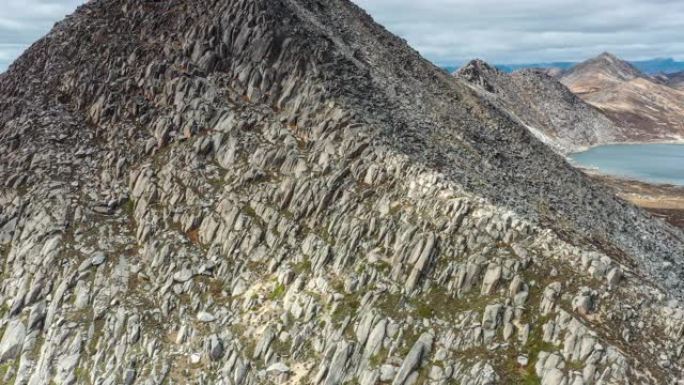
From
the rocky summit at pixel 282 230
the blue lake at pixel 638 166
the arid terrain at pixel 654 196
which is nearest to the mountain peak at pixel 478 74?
the blue lake at pixel 638 166

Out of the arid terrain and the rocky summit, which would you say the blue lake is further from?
the rocky summit

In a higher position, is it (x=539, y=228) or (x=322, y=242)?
(x=539, y=228)

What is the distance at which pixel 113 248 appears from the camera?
1715 inches

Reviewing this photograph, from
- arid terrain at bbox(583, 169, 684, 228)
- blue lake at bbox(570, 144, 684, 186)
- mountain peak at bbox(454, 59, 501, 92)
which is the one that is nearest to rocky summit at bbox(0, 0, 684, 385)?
arid terrain at bbox(583, 169, 684, 228)

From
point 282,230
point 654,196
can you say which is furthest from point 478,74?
point 282,230

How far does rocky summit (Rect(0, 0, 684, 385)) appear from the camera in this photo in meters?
31.8

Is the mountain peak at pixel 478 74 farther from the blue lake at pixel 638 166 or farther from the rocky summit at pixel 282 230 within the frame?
the rocky summit at pixel 282 230

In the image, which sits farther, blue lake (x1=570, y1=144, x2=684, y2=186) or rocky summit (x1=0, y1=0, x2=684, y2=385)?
blue lake (x1=570, y1=144, x2=684, y2=186)

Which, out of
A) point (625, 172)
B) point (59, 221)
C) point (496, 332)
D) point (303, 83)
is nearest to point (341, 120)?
point (303, 83)

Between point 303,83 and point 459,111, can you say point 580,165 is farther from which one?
point 303,83

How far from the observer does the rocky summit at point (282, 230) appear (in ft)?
104

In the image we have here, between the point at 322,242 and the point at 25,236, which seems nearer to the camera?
the point at 322,242

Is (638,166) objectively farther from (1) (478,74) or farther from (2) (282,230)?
(2) (282,230)

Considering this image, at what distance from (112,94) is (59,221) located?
15.1 metres
